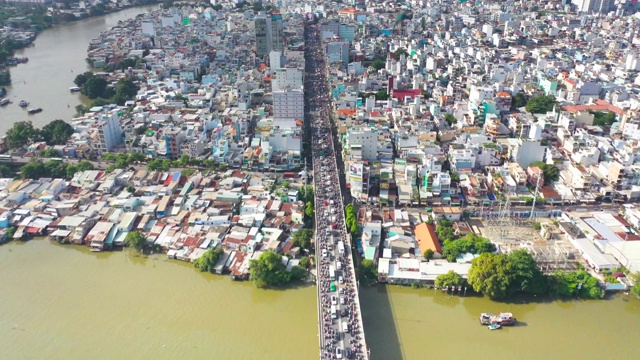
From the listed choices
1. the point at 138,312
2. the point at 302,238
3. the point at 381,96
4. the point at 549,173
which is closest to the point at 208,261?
the point at 138,312

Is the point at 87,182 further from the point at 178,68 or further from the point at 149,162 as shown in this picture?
the point at 178,68

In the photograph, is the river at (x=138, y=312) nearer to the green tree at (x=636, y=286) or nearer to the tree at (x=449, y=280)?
the tree at (x=449, y=280)

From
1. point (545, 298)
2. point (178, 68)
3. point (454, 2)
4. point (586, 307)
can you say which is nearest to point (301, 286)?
point (545, 298)

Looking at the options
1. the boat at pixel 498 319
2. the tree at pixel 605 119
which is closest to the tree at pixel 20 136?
the boat at pixel 498 319

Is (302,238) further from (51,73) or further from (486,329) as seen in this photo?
(51,73)

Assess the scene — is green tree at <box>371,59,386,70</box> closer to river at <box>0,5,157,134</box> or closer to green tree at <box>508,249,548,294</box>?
river at <box>0,5,157,134</box>
